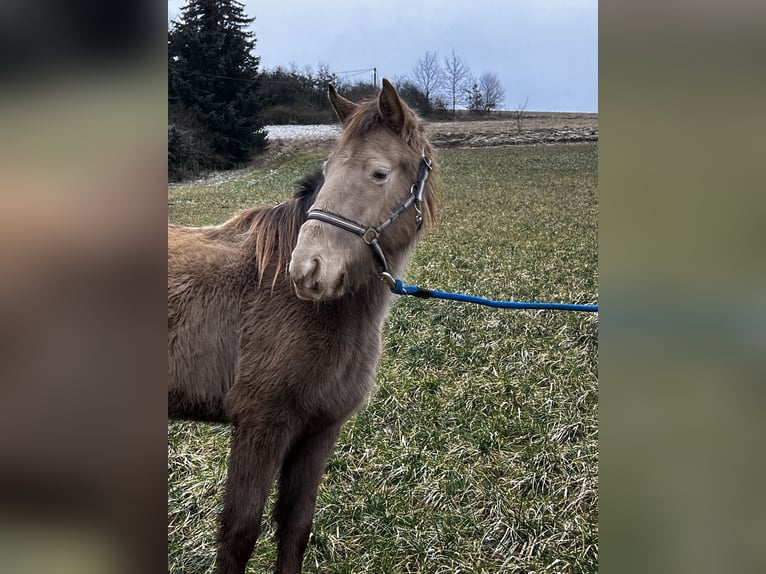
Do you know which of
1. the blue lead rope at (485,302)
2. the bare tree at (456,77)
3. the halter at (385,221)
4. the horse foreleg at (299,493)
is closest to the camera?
the blue lead rope at (485,302)

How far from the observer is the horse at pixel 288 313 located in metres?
1.31

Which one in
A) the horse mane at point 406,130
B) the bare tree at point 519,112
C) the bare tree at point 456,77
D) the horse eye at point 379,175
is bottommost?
the horse eye at point 379,175

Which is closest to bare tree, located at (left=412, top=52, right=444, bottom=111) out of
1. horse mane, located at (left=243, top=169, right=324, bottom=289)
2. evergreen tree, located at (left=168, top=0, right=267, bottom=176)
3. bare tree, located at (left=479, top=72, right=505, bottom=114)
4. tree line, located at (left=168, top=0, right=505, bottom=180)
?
tree line, located at (left=168, top=0, right=505, bottom=180)

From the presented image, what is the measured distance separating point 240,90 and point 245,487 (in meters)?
1.09

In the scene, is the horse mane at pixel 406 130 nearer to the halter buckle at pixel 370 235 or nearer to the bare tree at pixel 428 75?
the bare tree at pixel 428 75

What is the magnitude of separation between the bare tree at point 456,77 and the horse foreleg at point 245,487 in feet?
3.26

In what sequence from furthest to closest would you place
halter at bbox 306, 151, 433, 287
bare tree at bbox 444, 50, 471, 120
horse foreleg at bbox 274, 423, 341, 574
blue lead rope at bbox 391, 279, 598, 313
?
horse foreleg at bbox 274, 423, 341, 574
bare tree at bbox 444, 50, 471, 120
halter at bbox 306, 151, 433, 287
blue lead rope at bbox 391, 279, 598, 313

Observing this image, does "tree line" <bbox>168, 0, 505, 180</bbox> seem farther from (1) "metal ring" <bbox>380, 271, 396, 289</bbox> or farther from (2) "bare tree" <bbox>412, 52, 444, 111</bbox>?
(1) "metal ring" <bbox>380, 271, 396, 289</bbox>

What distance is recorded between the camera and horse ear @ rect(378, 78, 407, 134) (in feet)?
4.14

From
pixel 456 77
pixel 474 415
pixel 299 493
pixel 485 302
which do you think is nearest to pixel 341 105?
pixel 456 77

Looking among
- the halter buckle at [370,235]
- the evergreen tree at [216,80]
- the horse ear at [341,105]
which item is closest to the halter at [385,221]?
the halter buckle at [370,235]

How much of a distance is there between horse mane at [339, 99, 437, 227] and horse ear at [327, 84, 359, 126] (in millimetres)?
26

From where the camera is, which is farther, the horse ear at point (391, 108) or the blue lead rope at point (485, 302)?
the horse ear at point (391, 108)
